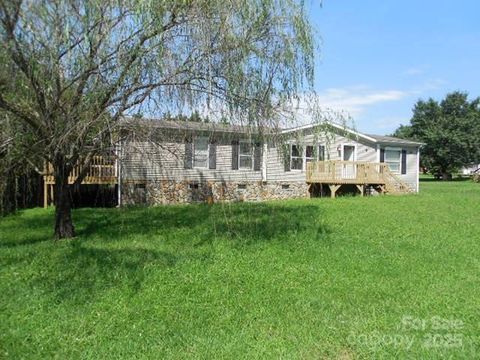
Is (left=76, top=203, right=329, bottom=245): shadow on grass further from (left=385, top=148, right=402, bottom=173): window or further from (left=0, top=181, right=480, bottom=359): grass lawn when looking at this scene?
(left=385, top=148, right=402, bottom=173): window

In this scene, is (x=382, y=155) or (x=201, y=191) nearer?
(x=201, y=191)

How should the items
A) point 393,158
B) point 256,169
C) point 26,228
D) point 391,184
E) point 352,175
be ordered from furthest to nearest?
1. point 393,158
2. point 391,184
3. point 352,175
4. point 256,169
5. point 26,228

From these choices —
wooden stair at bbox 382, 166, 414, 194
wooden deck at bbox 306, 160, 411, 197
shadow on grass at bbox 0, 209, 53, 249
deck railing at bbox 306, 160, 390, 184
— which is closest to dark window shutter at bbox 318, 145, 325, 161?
shadow on grass at bbox 0, 209, 53, 249

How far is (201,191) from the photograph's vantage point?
19062mm

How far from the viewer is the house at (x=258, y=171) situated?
851 cm

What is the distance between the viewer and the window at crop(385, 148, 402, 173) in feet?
81.4

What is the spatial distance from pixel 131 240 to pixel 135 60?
349cm

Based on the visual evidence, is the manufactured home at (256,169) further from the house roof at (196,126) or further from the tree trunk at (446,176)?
the tree trunk at (446,176)

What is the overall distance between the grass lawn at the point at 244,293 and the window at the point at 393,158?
15.0 m

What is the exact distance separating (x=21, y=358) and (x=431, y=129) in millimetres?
46129

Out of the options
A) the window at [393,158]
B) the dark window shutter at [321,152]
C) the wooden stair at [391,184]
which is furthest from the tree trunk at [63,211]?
the window at [393,158]

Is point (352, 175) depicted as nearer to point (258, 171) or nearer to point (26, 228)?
point (258, 171)

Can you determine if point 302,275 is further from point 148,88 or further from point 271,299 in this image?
point 148,88

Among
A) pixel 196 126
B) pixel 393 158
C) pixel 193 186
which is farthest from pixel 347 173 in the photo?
pixel 196 126
